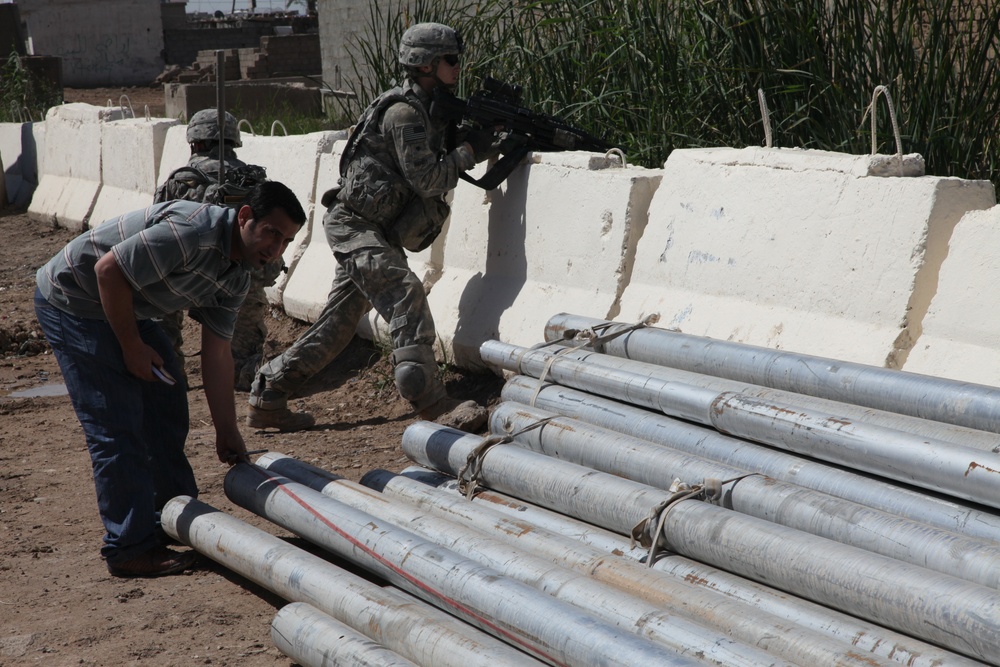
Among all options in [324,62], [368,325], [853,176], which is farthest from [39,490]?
[324,62]

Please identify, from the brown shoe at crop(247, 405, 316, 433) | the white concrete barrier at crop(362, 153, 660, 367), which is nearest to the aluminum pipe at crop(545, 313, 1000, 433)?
the white concrete barrier at crop(362, 153, 660, 367)

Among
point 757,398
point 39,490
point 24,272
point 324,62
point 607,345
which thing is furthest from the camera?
point 324,62

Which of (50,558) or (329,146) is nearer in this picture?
(50,558)

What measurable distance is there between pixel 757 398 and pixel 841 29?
9.35 feet

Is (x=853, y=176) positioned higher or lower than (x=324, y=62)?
lower

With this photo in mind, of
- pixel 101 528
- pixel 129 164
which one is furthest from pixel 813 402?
pixel 129 164

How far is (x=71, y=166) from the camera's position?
12.9 meters

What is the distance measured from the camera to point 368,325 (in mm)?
6742

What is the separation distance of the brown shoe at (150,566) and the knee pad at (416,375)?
1776 mm

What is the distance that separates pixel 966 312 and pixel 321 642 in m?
2.48

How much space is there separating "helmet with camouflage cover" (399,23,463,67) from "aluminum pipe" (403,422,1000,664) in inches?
105

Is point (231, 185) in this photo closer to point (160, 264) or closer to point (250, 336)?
point (250, 336)

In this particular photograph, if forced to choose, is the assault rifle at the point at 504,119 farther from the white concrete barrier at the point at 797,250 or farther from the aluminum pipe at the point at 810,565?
the aluminum pipe at the point at 810,565

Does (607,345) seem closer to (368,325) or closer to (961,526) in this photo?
(961,526)
